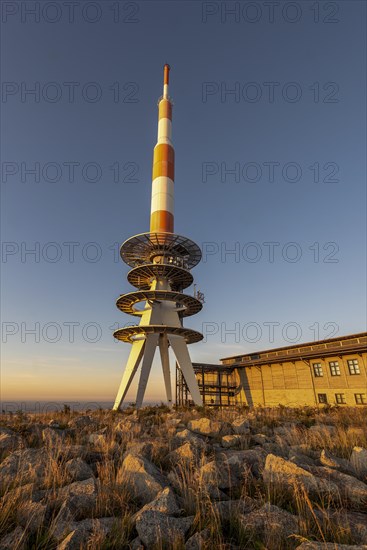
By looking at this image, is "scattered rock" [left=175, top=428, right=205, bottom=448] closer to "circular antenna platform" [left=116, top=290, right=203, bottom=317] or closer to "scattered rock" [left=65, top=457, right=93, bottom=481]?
"scattered rock" [left=65, top=457, right=93, bottom=481]

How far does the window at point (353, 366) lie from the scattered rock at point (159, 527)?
34.8 meters

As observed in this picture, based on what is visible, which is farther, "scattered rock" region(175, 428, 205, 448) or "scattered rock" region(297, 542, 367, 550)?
"scattered rock" region(175, 428, 205, 448)

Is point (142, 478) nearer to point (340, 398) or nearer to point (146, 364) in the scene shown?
point (146, 364)

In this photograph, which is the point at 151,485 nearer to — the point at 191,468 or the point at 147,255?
the point at 191,468

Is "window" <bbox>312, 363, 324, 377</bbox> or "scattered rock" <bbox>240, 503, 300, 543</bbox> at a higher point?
"window" <bbox>312, 363, 324, 377</bbox>

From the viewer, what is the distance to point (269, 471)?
5422 mm

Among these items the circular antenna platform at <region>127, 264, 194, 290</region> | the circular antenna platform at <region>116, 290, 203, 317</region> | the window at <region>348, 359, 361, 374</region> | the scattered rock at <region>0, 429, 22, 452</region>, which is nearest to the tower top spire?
the circular antenna platform at <region>127, 264, 194, 290</region>

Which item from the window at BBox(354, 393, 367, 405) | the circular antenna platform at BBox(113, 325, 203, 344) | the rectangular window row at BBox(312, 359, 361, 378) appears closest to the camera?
the window at BBox(354, 393, 367, 405)

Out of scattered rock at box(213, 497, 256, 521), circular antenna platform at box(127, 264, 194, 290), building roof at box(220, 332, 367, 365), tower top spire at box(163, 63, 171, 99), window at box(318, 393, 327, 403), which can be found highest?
tower top spire at box(163, 63, 171, 99)

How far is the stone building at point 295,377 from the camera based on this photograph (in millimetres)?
Answer: 32625

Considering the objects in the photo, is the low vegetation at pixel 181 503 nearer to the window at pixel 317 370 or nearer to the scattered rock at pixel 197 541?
the scattered rock at pixel 197 541

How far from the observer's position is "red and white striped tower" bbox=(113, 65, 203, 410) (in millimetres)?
32812

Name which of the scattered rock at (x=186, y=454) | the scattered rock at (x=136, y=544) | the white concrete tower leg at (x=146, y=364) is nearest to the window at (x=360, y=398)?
the white concrete tower leg at (x=146, y=364)

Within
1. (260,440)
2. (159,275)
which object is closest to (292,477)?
(260,440)
